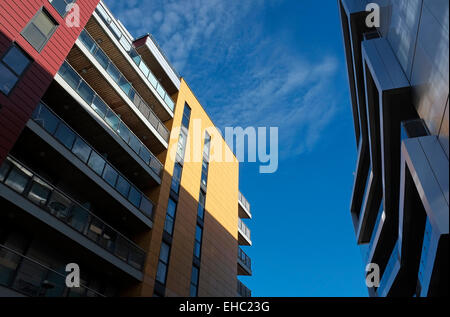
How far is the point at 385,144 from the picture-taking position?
1443cm

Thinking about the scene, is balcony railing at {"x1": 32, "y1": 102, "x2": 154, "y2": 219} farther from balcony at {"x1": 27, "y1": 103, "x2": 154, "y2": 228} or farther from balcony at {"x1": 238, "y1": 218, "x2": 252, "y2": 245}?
balcony at {"x1": 238, "y1": 218, "x2": 252, "y2": 245}

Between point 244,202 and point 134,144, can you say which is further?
point 244,202

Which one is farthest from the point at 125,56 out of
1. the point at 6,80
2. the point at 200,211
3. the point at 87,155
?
the point at 200,211

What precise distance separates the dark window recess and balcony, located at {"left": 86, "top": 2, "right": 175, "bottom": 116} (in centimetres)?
642

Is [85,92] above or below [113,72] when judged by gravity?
below

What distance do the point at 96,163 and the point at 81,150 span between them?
3.08 feet

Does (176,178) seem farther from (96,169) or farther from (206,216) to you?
(96,169)

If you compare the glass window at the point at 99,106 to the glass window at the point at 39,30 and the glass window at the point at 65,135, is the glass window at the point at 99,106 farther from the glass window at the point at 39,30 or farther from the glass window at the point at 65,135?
the glass window at the point at 39,30

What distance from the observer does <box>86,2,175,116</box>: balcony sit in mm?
17375

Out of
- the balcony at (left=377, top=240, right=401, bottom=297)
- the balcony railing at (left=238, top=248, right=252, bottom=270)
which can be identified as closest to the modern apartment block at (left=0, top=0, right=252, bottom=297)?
the balcony railing at (left=238, top=248, right=252, bottom=270)

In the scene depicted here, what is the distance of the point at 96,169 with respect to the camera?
1409 cm

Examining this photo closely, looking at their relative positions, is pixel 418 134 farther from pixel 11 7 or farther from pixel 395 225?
pixel 11 7
